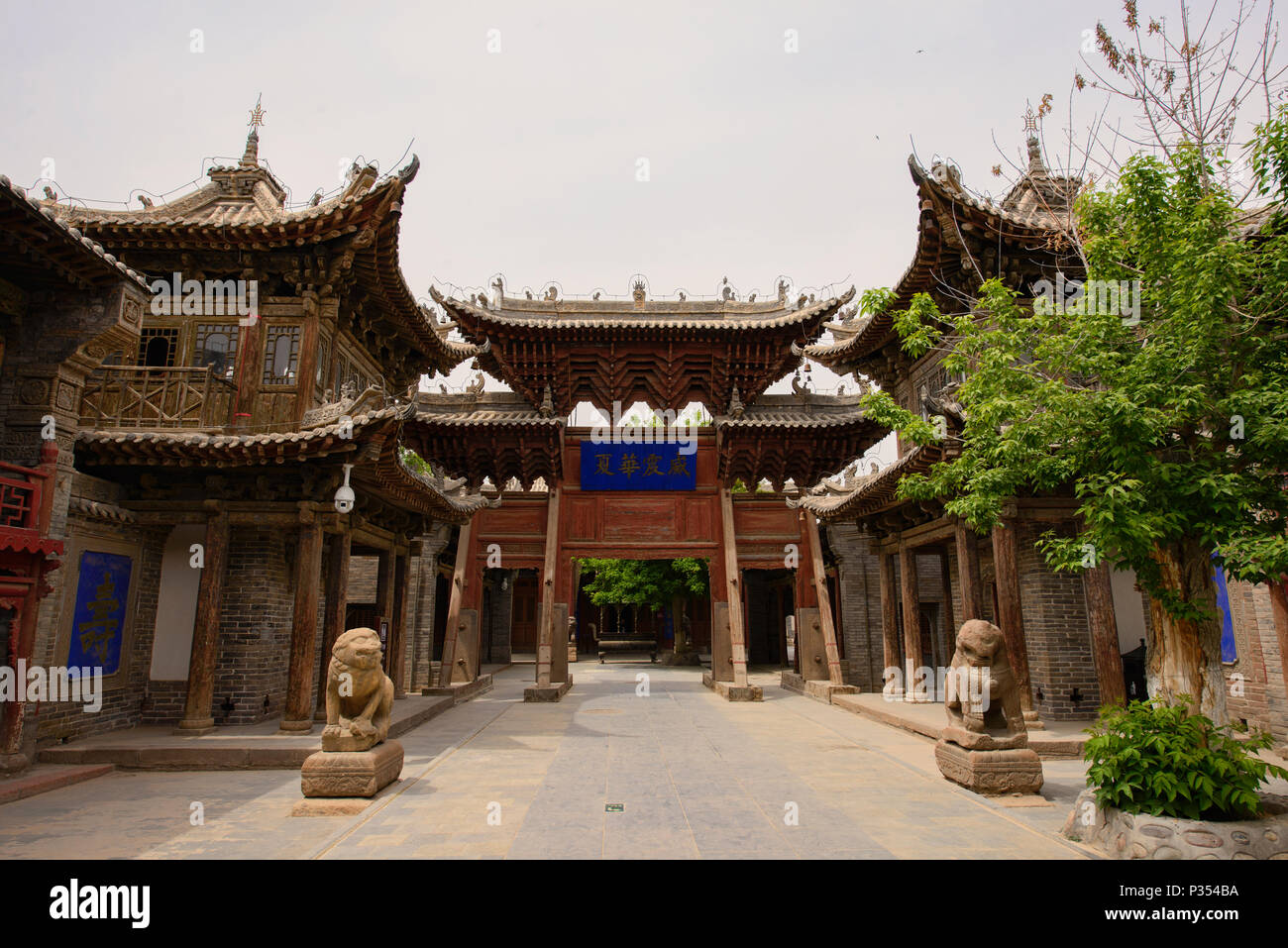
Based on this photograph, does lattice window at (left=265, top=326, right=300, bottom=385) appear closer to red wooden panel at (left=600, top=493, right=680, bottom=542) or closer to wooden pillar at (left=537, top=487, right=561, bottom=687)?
wooden pillar at (left=537, top=487, right=561, bottom=687)

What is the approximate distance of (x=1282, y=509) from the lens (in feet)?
16.9

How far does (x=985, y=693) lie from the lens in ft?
23.8

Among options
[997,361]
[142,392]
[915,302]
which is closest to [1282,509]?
[997,361]

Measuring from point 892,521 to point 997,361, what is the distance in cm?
884

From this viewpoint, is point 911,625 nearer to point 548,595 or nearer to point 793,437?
point 793,437

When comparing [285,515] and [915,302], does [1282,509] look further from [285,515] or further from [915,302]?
[285,515]

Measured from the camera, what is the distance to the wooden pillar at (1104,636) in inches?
396

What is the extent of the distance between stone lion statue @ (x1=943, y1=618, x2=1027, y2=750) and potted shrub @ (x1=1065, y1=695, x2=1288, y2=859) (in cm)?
162

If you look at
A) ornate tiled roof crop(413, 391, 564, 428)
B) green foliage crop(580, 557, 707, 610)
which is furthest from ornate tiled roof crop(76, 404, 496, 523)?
green foliage crop(580, 557, 707, 610)

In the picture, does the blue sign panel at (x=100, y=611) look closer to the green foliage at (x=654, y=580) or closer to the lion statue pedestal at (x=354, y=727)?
the lion statue pedestal at (x=354, y=727)

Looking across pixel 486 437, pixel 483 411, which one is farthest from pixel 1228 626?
pixel 483 411

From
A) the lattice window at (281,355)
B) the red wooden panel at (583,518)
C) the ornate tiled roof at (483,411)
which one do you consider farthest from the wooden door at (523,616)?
the lattice window at (281,355)
